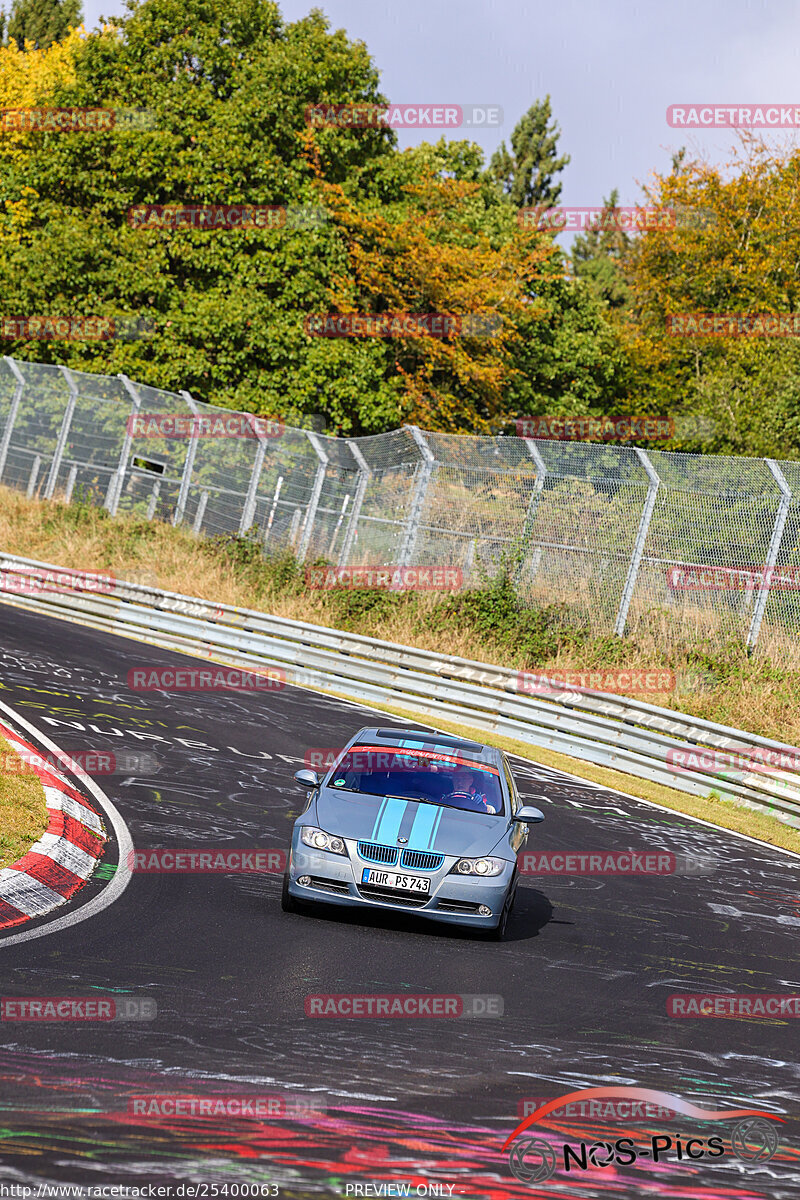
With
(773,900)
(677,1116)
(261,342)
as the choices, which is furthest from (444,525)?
(677,1116)

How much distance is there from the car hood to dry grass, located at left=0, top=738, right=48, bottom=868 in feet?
6.89

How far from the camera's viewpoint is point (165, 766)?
13742 millimetres

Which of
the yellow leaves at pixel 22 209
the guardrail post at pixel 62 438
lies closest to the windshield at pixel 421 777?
the guardrail post at pixel 62 438

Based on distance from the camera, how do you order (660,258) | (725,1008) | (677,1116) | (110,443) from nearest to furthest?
(677,1116), (725,1008), (110,443), (660,258)

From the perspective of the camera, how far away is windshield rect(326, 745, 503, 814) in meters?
9.79

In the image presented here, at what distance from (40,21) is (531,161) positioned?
1052 inches

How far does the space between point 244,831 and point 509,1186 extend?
6794 millimetres

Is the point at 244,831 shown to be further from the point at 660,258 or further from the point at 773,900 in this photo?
the point at 660,258

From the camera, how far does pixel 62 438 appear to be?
3067 centimetres
